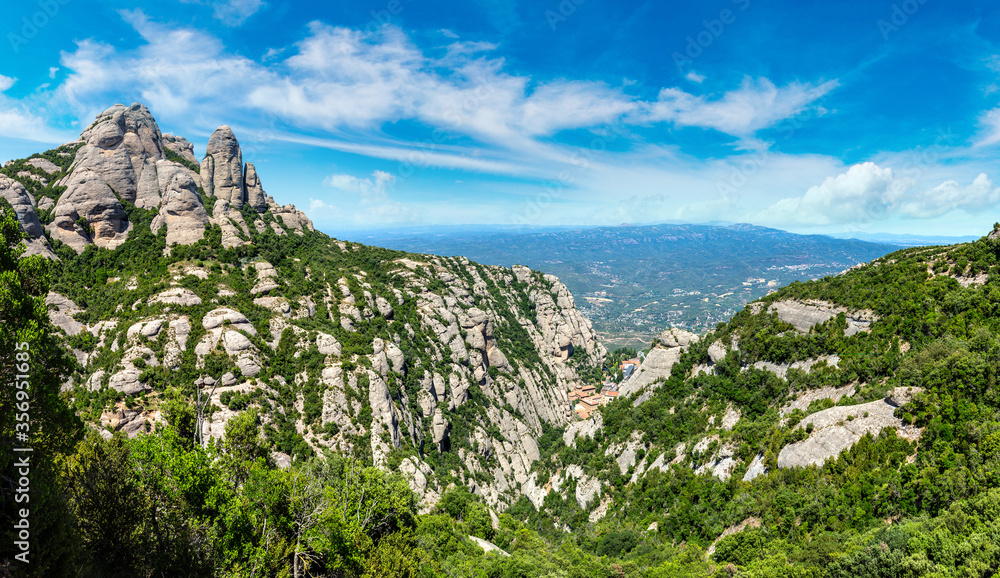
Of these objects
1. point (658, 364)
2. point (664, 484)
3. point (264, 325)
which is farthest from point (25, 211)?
point (658, 364)

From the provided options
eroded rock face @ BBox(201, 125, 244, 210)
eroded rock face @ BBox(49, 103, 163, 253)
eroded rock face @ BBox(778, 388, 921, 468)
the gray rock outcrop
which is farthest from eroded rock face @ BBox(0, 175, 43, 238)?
eroded rock face @ BBox(778, 388, 921, 468)

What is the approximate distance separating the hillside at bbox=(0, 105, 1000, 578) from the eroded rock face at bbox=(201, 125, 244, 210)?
596 millimetres

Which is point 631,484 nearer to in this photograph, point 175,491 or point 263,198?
point 175,491

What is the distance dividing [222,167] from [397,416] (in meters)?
76.1

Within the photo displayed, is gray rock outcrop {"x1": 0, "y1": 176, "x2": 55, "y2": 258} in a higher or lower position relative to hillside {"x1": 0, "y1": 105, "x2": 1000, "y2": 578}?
higher

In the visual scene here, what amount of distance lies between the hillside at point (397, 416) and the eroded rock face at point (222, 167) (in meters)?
0.60

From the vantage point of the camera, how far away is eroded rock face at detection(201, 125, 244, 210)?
89.7 m

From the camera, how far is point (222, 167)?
90.1 meters

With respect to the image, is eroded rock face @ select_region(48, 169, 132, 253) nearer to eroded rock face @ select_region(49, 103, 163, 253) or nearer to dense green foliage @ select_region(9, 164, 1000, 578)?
eroded rock face @ select_region(49, 103, 163, 253)

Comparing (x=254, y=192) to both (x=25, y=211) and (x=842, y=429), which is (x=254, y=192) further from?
(x=842, y=429)

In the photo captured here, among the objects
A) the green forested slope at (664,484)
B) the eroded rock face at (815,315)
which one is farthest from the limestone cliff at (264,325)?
the eroded rock face at (815,315)

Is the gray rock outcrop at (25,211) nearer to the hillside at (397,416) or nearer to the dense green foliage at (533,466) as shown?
the hillside at (397,416)

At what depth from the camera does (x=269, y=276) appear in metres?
66.0

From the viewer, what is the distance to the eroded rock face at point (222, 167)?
294 feet
